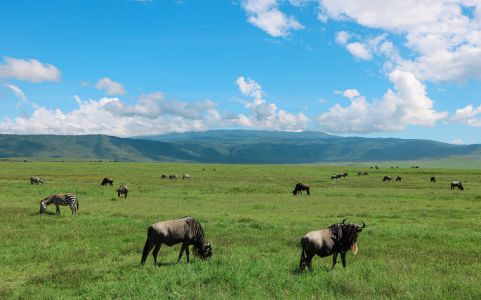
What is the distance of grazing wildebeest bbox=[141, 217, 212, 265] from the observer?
14352mm

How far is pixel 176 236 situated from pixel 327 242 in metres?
5.46

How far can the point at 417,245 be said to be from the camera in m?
18.5

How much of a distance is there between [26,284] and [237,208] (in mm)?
22985

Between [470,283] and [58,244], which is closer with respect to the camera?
[470,283]

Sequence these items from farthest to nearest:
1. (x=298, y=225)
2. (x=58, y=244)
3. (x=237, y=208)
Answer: (x=237, y=208)
(x=298, y=225)
(x=58, y=244)

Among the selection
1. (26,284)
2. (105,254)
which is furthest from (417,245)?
(26,284)

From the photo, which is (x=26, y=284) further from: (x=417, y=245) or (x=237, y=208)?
(x=237, y=208)

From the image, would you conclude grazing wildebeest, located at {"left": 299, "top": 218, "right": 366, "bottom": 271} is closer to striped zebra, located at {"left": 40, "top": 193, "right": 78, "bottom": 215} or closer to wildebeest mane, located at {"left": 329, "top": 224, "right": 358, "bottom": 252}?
wildebeest mane, located at {"left": 329, "top": 224, "right": 358, "bottom": 252}

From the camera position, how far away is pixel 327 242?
45.0ft

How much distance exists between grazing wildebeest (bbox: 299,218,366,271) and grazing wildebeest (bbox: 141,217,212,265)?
12.7 ft

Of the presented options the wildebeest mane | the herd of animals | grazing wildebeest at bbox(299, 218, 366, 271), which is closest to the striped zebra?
the herd of animals

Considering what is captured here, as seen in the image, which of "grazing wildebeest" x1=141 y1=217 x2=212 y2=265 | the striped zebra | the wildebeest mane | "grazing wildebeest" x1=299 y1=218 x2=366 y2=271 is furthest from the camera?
the striped zebra

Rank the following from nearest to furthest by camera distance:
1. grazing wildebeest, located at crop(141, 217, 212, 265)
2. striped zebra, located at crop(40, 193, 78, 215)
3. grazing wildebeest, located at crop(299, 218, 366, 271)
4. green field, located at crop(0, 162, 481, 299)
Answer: green field, located at crop(0, 162, 481, 299) < grazing wildebeest, located at crop(299, 218, 366, 271) < grazing wildebeest, located at crop(141, 217, 212, 265) < striped zebra, located at crop(40, 193, 78, 215)

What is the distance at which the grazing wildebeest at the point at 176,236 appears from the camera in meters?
14.4
